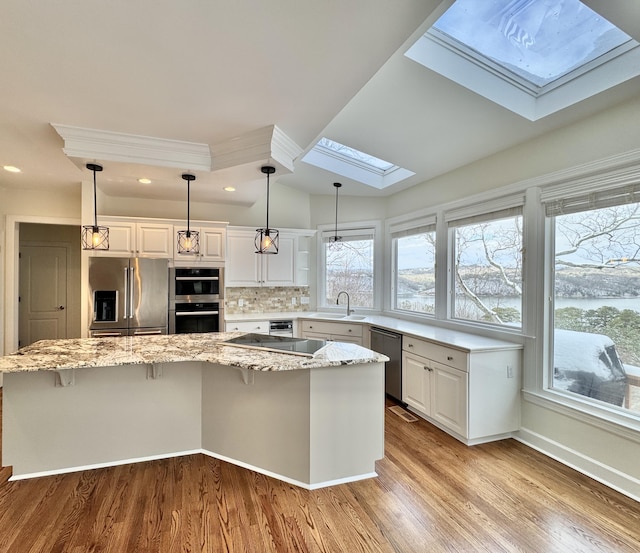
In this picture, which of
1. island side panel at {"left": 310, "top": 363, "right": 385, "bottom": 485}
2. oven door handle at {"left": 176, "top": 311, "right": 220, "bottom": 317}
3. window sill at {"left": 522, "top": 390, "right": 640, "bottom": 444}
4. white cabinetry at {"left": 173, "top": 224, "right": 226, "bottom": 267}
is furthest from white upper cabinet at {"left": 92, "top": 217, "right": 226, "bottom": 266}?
window sill at {"left": 522, "top": 390, "right": 640, "bottom": 444}

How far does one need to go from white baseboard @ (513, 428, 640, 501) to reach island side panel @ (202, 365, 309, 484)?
202cm

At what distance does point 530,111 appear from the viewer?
8.77ft

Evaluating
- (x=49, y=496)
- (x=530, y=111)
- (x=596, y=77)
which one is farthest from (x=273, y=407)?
(x=596, y=77)

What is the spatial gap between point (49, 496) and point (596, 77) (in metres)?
4.59

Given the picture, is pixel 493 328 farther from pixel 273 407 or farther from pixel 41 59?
pixel 41 59

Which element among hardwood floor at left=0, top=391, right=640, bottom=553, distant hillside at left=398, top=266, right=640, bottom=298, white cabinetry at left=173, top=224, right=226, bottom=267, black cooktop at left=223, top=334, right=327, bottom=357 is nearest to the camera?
hardwood floor at left=0, top=391, right=640, bottom=553

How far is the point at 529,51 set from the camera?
2352mm

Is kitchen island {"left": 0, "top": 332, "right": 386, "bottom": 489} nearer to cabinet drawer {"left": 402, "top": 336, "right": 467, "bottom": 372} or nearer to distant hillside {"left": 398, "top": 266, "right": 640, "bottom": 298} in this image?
cabinet drawer {"left": 402, "top": 336, "right": 467, "bottom": 372}

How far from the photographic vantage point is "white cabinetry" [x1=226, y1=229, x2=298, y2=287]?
488 cm

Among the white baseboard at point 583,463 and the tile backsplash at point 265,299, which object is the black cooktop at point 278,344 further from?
the tile backsplash at point 265,299

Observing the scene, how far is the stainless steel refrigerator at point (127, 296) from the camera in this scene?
398cm

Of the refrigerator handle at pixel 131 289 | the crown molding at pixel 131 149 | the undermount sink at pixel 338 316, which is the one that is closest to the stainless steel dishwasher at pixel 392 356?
the undermount sink at pixel 338 316

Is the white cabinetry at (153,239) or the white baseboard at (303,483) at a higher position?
the white cabinetry at (153,239)

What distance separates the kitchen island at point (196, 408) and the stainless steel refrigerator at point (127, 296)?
1.29 metres
